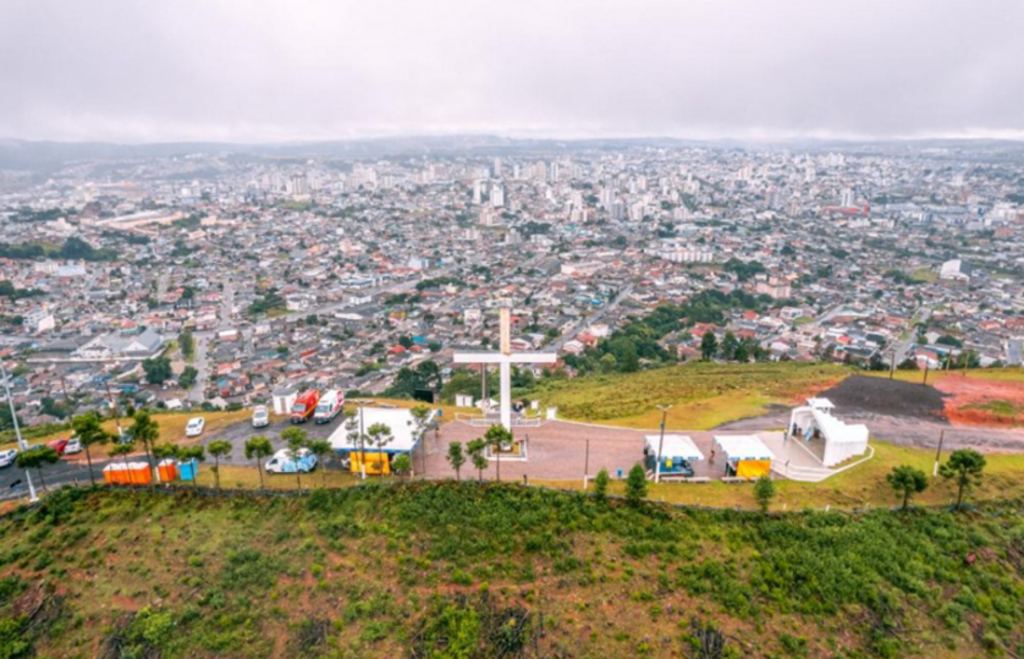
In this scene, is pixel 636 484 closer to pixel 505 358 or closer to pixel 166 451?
pixel 505 358

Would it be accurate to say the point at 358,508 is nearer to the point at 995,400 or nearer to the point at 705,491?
the point at 705,491

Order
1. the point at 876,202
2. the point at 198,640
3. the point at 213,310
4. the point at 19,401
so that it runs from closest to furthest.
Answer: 1. the point at 198,640
2. the point at 19,401
3. the point at 213,310
4. the point at 876,202

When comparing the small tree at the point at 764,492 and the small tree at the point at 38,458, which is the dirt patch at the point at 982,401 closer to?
the small tree at the point at 764,492

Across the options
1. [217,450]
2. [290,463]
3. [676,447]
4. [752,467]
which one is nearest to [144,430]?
[217,450]

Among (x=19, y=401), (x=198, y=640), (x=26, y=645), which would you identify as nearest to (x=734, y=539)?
(x=198, y=640)

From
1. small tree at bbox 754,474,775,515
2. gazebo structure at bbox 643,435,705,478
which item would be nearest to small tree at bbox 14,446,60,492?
gazebo structure at bbox 643,435,705,478
